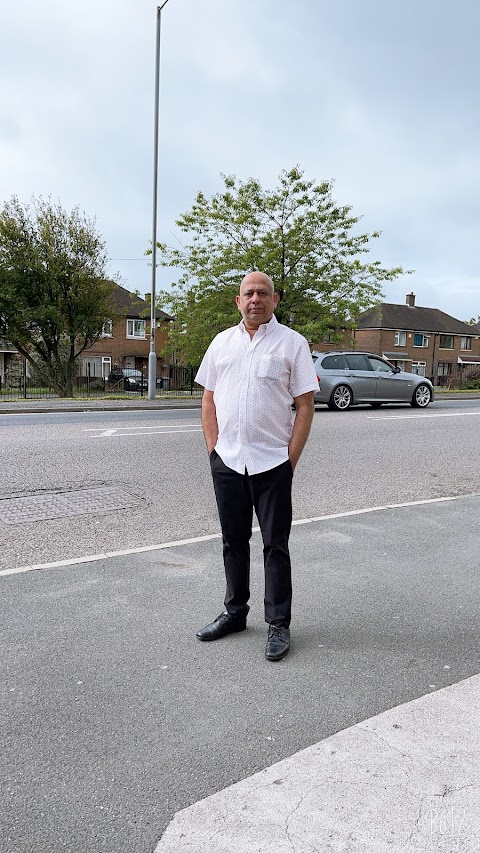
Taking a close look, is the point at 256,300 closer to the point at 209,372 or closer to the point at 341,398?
the point at 209,372

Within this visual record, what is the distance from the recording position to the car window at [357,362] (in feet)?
60.7

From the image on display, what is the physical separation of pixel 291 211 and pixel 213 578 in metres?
24.2

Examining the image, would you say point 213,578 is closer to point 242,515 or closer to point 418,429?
point 242,515

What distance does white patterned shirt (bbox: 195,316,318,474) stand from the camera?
3422 mm

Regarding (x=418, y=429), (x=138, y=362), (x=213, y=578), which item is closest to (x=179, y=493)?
(x=213, y=578)

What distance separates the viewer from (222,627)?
11.8 feet

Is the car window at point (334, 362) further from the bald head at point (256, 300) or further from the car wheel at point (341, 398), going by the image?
the bald head at point (256, 300)

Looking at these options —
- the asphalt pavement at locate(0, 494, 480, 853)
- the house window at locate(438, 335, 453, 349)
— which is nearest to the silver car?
the asphalt pavement at locate(0, 494, 480, 853)

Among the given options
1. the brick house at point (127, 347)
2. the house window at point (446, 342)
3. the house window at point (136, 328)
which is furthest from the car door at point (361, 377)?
the house window at point (446, 342)

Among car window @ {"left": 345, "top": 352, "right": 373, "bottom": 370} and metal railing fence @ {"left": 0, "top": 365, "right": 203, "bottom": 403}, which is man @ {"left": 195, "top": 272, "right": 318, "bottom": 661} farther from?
metal railing fence @ {"left": 0, "top": 365, "right": 203, "bottom": 403}

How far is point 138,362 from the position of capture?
48594 millimetres

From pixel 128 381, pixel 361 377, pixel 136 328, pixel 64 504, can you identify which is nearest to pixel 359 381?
pixel 361 377

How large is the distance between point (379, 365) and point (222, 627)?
16054 mm

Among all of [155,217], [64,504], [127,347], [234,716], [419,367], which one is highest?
[155,217]
